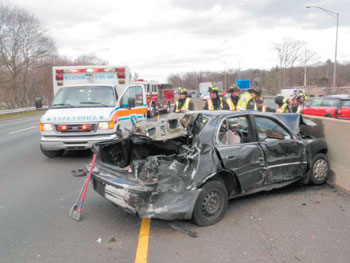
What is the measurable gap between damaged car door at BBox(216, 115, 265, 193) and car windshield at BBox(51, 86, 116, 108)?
15.2 feet

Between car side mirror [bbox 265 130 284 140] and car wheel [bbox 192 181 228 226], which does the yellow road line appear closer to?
car wheel [bbox 192 181 228 226]

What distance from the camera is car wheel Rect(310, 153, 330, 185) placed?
546 centimetres

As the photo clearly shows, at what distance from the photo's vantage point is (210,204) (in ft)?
13.3

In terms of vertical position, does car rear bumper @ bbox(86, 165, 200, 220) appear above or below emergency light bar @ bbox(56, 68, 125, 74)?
below

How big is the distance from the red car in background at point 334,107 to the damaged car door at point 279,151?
31.2 ft

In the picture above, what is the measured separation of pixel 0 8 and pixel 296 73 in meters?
52.5

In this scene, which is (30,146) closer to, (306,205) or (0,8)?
(306,205)

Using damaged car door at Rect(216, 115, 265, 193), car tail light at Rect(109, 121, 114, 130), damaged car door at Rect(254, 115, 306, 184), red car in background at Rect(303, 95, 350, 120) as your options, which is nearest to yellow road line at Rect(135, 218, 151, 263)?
damaged car door at Rect(216, 115, 265, 193)

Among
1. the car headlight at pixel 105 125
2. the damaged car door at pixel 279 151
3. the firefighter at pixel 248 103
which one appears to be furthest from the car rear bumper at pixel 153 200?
the firefighter at pixel 248 103

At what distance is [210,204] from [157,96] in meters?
20.0

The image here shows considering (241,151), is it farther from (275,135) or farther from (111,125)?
(111,125)

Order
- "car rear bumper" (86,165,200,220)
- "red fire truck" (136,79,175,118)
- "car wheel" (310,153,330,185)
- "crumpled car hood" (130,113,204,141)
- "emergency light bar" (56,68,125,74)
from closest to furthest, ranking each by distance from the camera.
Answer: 1. "car rear bumper" (86,165,200,220)
2. "crumpled car hood" (130,113,204,141)
3. "car wheel" (310,153,330,185)
4. "emergency light bar" (56,68,125,74)
5. "red fire truck" (136,79,175,118)

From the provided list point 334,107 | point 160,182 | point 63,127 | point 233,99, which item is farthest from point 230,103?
point 334,107

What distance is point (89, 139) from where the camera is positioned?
7.54m
